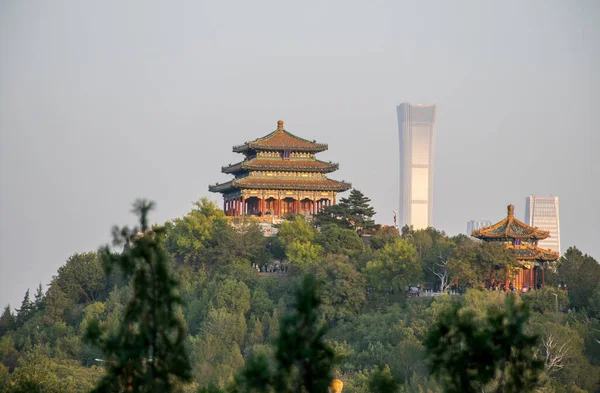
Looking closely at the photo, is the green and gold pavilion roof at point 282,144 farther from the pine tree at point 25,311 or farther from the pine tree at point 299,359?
the pine tree at point 299,359

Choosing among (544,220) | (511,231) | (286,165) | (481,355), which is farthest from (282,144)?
(544,220)

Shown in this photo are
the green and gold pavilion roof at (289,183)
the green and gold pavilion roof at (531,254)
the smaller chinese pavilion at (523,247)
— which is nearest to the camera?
the green and gold pavilion roof at (531,254)

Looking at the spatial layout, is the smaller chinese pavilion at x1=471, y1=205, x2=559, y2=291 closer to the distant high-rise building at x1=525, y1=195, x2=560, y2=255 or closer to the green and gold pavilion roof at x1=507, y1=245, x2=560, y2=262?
the green and gold pavilion roof at x1=507, y1=245, x2=560, y2=262

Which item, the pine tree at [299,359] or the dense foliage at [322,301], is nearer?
the pine tree at [299,359]

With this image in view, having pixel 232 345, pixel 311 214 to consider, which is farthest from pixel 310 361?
pixel 311 214

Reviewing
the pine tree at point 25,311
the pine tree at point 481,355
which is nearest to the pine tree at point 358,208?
the pine tree at point 25,311

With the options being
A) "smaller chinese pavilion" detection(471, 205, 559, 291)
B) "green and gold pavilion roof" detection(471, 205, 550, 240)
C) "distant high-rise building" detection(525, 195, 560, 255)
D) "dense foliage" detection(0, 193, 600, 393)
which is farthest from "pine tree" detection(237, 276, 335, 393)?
A: "distant high-rise building" detection(525, 195, 560, 255)

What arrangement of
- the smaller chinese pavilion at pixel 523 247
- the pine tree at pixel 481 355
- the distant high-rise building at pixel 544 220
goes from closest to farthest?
the pine tree at pixel 481 355 < the smaller chinese pavilion at pixel 523 247 < the distant high-rise building at pixel 544 220
